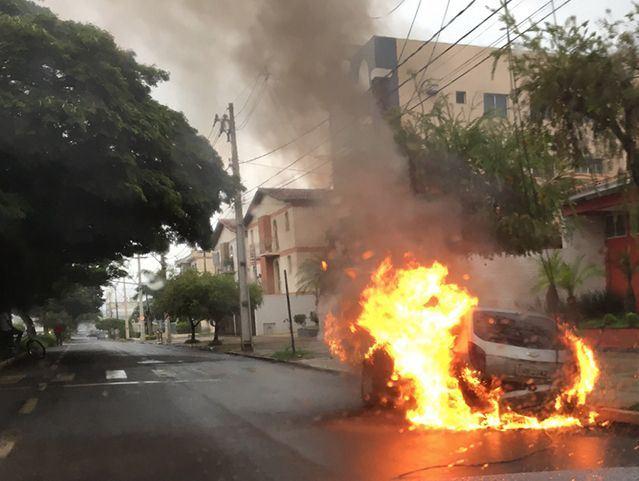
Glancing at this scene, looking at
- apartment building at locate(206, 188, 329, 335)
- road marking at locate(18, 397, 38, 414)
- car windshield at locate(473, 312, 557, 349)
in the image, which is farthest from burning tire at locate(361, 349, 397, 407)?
road marking at locate(18, 397, 38, 414)

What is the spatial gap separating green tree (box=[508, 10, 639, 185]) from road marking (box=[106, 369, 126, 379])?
11593 millimetres

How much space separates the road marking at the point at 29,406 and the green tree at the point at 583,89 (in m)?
8.47

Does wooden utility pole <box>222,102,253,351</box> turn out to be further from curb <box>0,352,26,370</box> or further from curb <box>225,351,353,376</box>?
curb <box>0,352,26,370</box>

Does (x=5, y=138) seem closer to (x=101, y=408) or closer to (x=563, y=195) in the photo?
(x=101, y=408)

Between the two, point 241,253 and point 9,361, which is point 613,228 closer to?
point 241,253

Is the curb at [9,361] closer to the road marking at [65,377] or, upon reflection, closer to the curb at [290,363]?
the road marking at [65,377]

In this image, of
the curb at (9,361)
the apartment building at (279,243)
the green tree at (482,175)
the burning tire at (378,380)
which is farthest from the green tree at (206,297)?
the burning tire at (378,380)

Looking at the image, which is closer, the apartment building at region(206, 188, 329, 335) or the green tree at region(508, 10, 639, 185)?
the green tree at region(508, 10, 639, 185)

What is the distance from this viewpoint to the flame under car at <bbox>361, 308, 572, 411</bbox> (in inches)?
304

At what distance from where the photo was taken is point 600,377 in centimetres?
1104

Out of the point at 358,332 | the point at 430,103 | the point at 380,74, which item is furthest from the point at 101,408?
the point at 430,103

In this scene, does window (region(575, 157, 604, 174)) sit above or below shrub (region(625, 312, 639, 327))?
above

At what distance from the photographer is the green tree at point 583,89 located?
7328 mm

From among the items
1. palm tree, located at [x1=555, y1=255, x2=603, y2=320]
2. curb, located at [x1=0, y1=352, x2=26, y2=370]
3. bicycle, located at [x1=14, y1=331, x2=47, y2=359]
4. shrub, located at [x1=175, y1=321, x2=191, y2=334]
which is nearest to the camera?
palm tree, located at [x1=555, y1=255, x2=603, y2=320]
